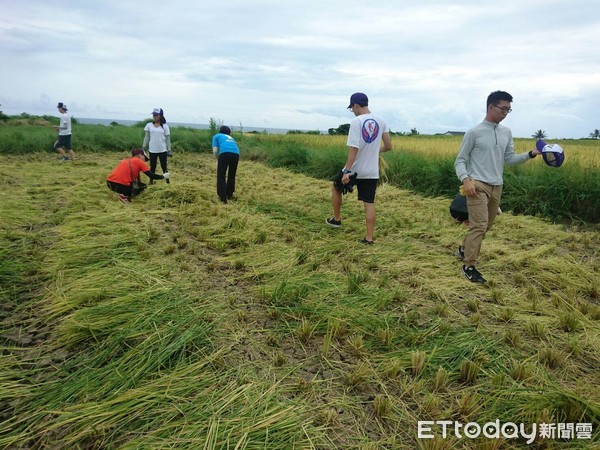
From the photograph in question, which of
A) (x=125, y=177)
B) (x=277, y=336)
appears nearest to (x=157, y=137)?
(x=125, y=177)

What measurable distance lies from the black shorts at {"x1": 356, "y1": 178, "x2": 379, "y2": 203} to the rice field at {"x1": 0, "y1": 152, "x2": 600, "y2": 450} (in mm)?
542

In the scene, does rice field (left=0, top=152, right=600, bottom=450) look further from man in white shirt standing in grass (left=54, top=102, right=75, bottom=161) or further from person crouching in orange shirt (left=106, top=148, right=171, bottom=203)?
man in white shirt standing in grass (left=54, top=102, right=75, bottom=161)

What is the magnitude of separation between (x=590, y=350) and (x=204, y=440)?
2.34 metres

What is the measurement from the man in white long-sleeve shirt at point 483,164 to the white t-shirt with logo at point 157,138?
5.57 meters

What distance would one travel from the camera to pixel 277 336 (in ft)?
7.49

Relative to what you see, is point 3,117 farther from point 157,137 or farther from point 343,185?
point 343,185

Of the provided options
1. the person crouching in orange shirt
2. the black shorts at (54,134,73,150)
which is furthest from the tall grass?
the person crouching in orange shirt

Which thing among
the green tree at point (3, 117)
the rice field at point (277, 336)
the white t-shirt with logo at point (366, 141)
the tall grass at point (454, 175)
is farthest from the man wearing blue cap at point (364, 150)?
the green tree at point (3, 117)

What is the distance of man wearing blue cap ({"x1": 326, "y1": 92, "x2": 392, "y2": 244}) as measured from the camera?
3922mm

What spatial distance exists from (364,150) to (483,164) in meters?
1.27

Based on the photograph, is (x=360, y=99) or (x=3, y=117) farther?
(x=3, y=117)

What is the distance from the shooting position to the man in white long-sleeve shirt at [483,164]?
3.10m

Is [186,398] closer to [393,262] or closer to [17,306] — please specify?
[17,306]

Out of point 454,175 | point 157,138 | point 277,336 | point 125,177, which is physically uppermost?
point 157,138
